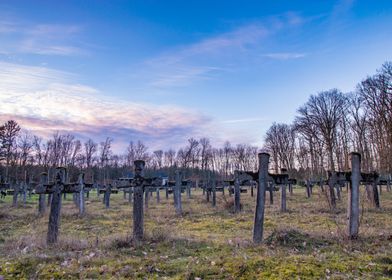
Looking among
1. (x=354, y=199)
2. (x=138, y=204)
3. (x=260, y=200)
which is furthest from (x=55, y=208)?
(x=354, y=199)

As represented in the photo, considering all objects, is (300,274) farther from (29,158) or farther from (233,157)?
(233,157)

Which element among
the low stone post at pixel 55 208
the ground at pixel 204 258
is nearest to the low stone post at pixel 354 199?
the ground at pixel 204 258

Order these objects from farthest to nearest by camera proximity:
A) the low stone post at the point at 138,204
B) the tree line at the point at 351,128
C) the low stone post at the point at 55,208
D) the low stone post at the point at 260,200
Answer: the tree line at the point at 351,128, the low stone post at the point at 138,204, the low stone post at the point at 55,208, the low stone post at the point at 260,200

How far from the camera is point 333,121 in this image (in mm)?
34750

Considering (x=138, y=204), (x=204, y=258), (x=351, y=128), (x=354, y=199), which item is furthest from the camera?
(x=351, y=128)

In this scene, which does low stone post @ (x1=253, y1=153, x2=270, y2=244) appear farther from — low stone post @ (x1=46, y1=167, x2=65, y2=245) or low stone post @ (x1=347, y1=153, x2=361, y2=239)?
low stone post @ (x1=46, y1=167, x2=65, y2=245)

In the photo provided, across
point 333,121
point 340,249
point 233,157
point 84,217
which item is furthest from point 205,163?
point 340,249

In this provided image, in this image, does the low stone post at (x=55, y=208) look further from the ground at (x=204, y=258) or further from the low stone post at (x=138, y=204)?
the low stone post at (x=138, y=204)

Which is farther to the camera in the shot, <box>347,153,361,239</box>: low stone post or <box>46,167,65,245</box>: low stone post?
<box>347,153,361,239</box>: low stone post

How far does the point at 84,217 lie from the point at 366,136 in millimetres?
31863

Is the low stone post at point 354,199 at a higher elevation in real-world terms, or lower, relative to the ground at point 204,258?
higher

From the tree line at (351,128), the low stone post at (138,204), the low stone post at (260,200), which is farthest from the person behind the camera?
the tree line at (351,128)

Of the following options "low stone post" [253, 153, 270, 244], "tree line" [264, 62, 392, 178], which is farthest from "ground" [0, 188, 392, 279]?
"tree line" [264, 62, 392, 178]

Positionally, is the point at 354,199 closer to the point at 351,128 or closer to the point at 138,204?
the point at 138,204
